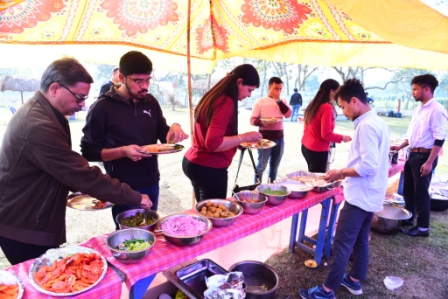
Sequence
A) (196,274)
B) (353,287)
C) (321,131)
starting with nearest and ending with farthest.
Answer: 1. (196,274)
2. (353,287)
3. (321,131)

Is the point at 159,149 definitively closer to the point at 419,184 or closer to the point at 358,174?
the point at 358,174

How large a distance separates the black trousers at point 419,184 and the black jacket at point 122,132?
3481 millimetres

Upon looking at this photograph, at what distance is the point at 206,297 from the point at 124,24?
2590 mm

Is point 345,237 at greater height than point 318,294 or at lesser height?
greater

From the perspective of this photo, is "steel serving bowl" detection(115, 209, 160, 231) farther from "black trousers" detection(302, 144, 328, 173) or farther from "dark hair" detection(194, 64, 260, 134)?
"black trousers" detection(302, 144, 328, 173)

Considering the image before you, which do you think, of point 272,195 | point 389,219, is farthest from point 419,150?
point 272,195

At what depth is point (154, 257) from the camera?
5.42 feet

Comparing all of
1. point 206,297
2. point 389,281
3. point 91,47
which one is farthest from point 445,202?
point 91,47

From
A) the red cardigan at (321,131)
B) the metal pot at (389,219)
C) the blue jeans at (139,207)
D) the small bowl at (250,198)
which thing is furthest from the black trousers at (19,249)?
the metal pot at (389,219)

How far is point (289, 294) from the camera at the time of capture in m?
2.76

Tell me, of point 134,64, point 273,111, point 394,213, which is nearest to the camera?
point 134,64

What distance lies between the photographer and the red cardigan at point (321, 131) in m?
3.73

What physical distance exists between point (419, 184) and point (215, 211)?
3215 mm

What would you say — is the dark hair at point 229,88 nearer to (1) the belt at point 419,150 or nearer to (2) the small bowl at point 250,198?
(2) the small bowl at point 250,198
